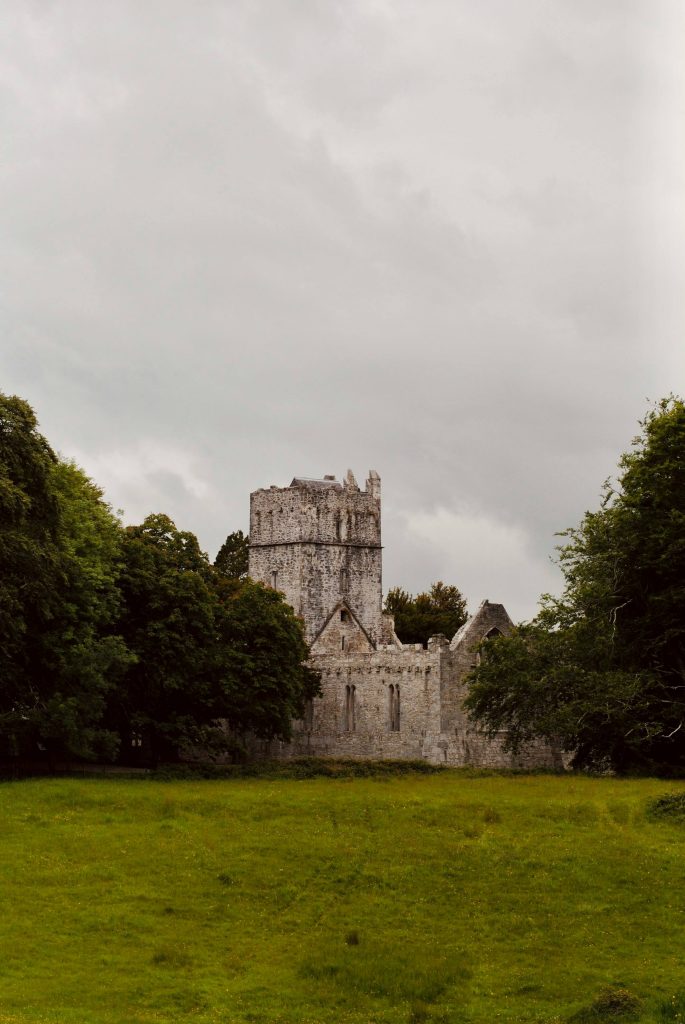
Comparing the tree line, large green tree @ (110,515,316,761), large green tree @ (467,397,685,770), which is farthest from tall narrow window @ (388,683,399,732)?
large green tree @ (467,397,685,770)

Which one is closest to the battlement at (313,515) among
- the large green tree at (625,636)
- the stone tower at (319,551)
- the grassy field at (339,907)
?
the stone tower at (319,551)

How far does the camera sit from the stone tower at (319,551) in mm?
85812

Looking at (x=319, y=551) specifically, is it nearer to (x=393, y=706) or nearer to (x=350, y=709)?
(x=350, y=709)

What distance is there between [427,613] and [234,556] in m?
17.6

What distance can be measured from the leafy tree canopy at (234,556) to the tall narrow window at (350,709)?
21752 millimetres

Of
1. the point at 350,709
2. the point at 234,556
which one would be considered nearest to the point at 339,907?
the point at 350,709

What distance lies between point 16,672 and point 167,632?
9067 millimetres

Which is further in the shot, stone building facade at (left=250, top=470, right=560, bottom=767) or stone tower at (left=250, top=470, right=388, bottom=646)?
stone tower at (left=250, top=470, right=388, bottom=646)

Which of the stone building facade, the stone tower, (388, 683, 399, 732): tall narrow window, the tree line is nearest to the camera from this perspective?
the tree line

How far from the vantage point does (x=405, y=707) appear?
74750 mm

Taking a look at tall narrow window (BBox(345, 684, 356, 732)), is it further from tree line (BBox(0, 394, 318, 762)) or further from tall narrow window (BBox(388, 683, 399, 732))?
tree line (BBox(0, 394, 318, 762))

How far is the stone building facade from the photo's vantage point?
72562 millimetres

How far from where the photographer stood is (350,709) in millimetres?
78188

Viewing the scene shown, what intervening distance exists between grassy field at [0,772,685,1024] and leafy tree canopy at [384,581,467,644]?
62996 millimetres
